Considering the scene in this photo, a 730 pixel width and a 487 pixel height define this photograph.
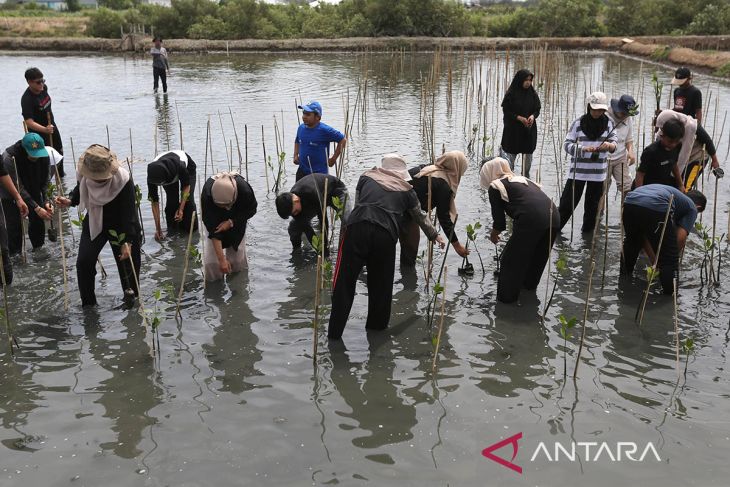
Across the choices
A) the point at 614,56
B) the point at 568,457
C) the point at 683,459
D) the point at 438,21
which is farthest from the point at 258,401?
the point at 438,21

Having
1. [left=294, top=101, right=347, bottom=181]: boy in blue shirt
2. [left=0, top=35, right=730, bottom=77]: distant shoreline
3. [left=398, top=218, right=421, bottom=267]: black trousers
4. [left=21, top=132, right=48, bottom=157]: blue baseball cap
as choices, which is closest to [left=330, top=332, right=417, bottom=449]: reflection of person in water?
[left=398, top=218, right=421, bottom=267]: black trousers

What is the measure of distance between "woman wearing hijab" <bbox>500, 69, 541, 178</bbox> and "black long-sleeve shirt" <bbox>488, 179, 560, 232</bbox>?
10.3 ft

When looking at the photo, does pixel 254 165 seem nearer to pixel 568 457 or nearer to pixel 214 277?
pixel 214 277

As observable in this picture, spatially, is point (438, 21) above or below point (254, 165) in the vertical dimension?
above

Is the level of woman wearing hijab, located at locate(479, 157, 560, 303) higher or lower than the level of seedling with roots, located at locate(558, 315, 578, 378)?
higher

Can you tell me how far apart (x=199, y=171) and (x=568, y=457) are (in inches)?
324

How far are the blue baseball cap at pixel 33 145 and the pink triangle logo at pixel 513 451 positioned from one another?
5434 millimetres

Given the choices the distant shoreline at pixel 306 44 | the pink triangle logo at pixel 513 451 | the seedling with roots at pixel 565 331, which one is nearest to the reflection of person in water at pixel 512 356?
the seedling with roots at pixel 565 331

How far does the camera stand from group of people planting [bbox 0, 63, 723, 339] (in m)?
5.38

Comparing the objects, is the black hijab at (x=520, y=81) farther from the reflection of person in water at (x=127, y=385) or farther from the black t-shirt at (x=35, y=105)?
the black t-shirt at (x=35, y=105)

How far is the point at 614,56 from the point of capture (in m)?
33.4

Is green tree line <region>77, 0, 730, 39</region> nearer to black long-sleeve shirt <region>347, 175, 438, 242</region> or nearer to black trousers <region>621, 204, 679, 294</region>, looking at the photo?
black trousers <region>621, 204, 679, 294</region>

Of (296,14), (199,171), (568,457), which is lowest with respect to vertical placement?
(568,457)

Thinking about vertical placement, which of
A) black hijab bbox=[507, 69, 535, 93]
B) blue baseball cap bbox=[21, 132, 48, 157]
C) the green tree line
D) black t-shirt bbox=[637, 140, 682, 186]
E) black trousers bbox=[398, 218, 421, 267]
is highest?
the green tree line
